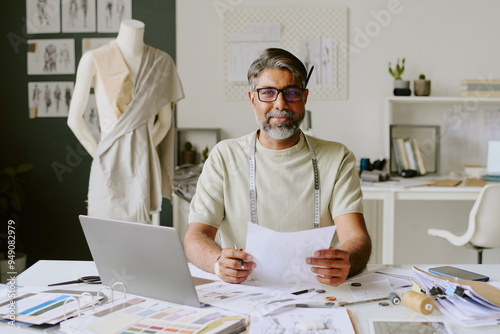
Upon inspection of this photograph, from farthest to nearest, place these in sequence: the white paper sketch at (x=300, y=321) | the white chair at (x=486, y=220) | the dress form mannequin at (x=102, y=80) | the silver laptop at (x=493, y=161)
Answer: the silver laptop at (x=493, y=161) < the white chair at (x=486, y=220) < the dress form mannequin at (x=102, y=80) < the white paper sketch at (x=300, y=321)

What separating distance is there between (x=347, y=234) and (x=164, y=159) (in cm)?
133

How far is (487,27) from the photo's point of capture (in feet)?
12.0

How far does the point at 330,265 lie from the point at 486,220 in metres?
1.93

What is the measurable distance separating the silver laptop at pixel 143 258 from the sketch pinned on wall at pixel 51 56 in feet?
9.00

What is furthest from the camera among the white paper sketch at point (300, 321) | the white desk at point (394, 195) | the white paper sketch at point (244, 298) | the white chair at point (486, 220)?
the white desk at point (394, 195)

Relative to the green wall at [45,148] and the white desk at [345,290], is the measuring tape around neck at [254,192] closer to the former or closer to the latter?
the white desk at [345,290]

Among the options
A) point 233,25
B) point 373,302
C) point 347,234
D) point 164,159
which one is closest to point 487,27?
point 233,25

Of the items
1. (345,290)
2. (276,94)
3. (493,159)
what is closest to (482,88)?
(493,159)

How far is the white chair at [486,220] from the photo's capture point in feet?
9.39

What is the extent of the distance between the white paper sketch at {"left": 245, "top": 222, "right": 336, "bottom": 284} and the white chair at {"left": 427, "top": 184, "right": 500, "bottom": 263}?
1.86 m

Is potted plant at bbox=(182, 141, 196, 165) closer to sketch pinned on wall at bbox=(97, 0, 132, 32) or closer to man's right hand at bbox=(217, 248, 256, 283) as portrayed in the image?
sketch pinned on wall at bbox=(97, 0, 132, 32)

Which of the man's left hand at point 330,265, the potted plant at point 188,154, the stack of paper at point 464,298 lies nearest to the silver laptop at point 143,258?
the man's left hand at point 330,265

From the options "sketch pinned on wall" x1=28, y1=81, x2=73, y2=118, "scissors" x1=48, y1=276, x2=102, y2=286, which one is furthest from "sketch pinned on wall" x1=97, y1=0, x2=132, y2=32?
"scissors" x1=48, y1=276, x2=102, y2=286

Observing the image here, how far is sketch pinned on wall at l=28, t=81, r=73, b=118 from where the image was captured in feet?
12.3
